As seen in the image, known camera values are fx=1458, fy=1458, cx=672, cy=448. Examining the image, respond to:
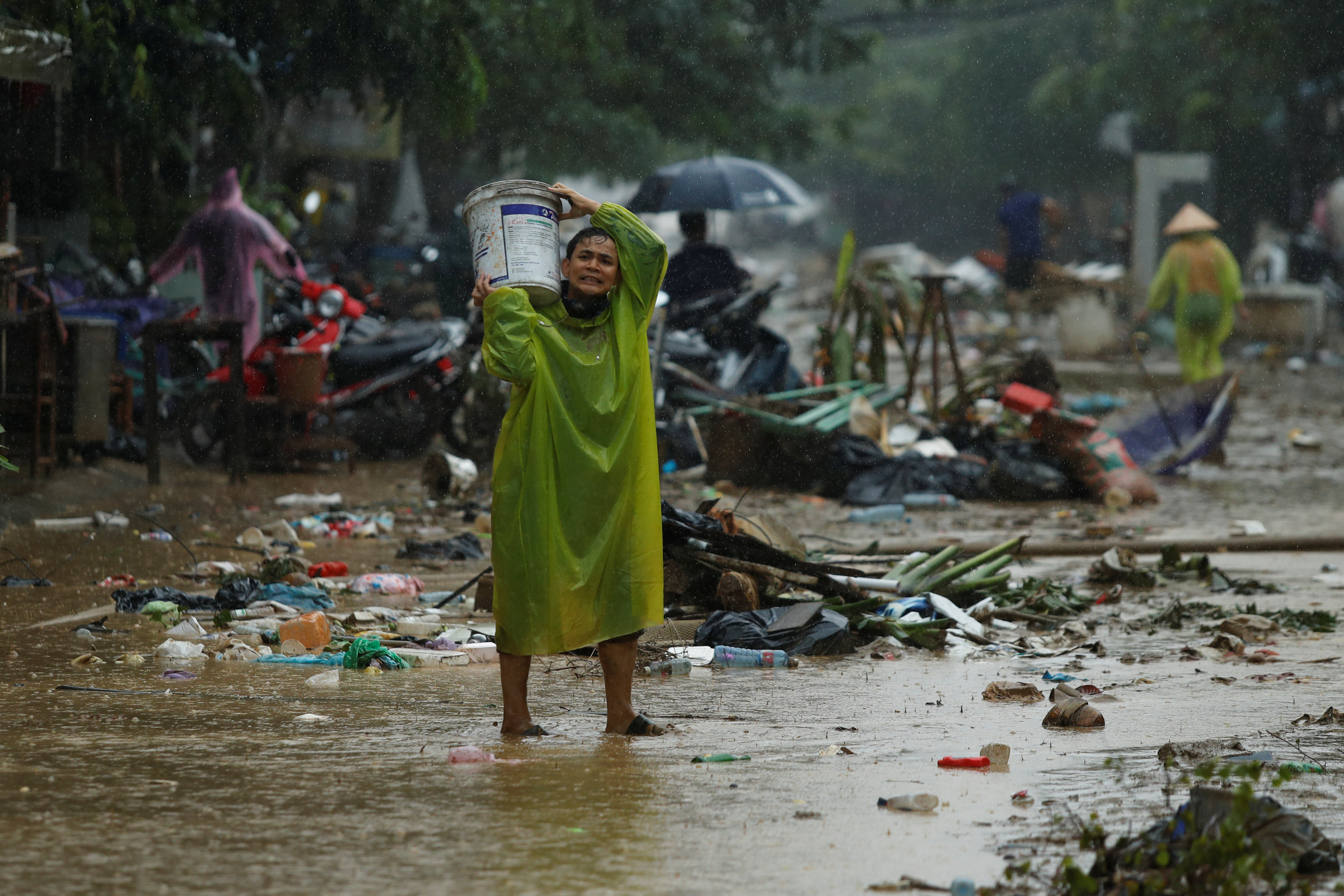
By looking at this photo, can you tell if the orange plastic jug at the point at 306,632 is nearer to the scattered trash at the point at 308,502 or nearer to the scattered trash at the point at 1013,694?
the scattered trash at the point at 1013,694

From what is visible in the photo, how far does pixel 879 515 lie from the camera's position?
990cm

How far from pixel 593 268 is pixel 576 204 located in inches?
7.4

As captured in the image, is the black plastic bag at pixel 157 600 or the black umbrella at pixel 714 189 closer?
the black plastic bag at pixel 157 600

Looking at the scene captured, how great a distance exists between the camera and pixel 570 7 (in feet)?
59.3

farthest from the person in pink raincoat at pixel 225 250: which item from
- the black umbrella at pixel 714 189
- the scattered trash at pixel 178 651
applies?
the scattered trash at pixel 178 651

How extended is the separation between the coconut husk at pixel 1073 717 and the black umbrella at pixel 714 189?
1067 cm

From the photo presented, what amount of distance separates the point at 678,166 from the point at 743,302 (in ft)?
8.49

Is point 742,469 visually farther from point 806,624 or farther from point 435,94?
point 806,624

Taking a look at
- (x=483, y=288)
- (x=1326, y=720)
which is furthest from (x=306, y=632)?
(x=1326, y=720)

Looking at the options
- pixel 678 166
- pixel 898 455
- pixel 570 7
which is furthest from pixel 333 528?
pixel 570 7

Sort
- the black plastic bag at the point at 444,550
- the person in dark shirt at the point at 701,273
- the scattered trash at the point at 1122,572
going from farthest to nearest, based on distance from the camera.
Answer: the person in dark shirt at the point at 701,273 → the black plastic bag at the point at 444,550 → the scattered trash at the point at 1122,572

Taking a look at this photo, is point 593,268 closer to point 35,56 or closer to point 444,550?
point 444,550

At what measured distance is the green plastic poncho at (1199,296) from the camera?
14266 mm

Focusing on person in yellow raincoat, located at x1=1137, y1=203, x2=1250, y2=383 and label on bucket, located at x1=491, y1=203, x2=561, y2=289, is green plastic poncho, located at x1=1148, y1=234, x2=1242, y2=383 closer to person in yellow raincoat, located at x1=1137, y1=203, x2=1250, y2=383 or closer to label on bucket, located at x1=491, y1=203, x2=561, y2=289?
person in yellow raincoat, located at x1=1137, y1=203, x2=1250, y2=383
